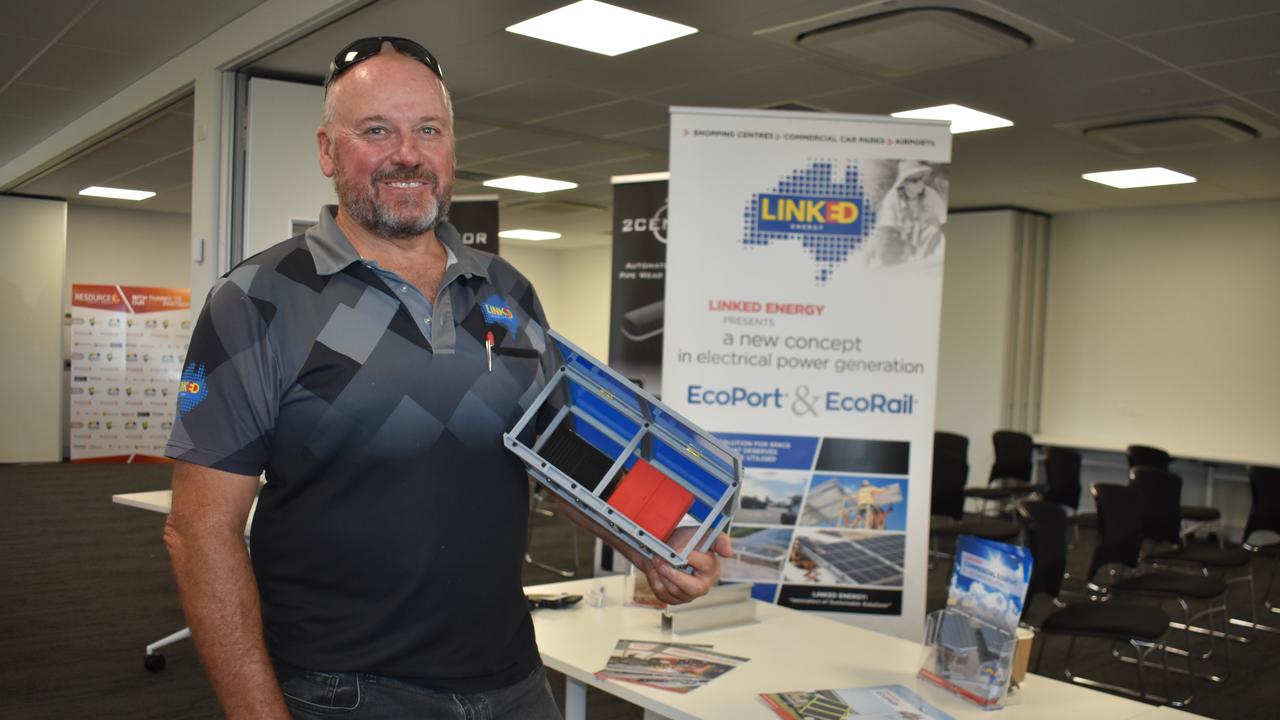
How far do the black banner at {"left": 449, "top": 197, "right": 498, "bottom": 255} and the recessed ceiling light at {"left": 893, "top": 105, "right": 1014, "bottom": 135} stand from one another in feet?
8.53

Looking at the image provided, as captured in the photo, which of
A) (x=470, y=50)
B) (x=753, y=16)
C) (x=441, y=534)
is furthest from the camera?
(x=470, y=50)

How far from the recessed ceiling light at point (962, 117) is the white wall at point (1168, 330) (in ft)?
14.4

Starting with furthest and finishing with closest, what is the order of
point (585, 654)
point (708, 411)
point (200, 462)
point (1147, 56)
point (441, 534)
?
point (1147, 56) < point (708, 411) < point (585, 654) < point (441, 534) < point (200, 462)

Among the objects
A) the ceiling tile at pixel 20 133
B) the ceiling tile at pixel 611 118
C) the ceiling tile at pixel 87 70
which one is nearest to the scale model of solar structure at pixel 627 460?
the ceiling tile at pixel 611 118

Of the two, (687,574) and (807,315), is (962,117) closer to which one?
(807,315)

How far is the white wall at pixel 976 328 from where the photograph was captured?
10.5 metres

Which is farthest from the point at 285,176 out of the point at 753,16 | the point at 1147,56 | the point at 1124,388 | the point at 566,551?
the point at 1124,388

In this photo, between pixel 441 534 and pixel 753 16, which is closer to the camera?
pixel 441 534

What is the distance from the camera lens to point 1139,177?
8.48 metres

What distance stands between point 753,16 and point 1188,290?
7263mm

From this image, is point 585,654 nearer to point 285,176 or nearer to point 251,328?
point 251,328

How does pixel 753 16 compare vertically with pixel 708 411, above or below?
above

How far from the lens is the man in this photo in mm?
1251

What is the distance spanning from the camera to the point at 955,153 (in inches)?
306
